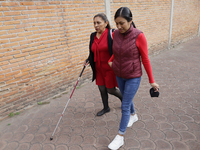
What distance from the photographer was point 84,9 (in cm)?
443

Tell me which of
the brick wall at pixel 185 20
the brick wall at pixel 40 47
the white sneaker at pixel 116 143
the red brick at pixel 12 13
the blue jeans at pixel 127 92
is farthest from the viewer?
the brick wall at pixel 185 20

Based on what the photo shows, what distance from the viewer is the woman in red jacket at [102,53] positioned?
2613 millimetres

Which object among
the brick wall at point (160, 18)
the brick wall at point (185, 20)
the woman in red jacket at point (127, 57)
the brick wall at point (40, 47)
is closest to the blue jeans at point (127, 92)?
the woman in red jacket at point (127, 57)

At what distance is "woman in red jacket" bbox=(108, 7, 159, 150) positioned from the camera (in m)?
2.04

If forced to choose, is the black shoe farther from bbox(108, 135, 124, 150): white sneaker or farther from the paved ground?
bbox(108, 135, 124, 150): white sneaker

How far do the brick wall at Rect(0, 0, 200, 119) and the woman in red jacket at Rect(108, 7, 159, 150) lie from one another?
213 centimetres

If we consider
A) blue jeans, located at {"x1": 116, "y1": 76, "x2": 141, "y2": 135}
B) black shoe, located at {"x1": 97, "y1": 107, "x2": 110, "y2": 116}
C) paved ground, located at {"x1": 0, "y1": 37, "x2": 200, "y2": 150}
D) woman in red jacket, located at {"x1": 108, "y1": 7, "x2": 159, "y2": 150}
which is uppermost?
woman in red jacket, located at {"x1": 108, "y1": 7, "x2": 159, "y2": 150}

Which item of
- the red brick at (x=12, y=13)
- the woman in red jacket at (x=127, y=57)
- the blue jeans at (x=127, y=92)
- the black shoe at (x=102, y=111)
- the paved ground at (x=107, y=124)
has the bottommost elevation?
the paved ground at (x=107, y=124)

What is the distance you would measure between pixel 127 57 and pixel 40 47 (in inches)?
96.5

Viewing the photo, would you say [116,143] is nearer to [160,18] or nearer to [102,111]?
[102,111]

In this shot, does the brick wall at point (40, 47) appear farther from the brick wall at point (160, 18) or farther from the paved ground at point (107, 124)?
the brick wall at point (160, 18)

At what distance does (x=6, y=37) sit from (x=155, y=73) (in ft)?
14.8

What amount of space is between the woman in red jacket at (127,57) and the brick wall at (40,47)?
7.00 ft

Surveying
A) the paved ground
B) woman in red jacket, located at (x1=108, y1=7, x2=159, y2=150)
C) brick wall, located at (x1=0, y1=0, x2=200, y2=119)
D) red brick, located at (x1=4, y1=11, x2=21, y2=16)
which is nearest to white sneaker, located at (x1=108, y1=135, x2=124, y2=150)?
woman in red jacket, located at (x1=108, y1=7, x2=159, y2=150)
